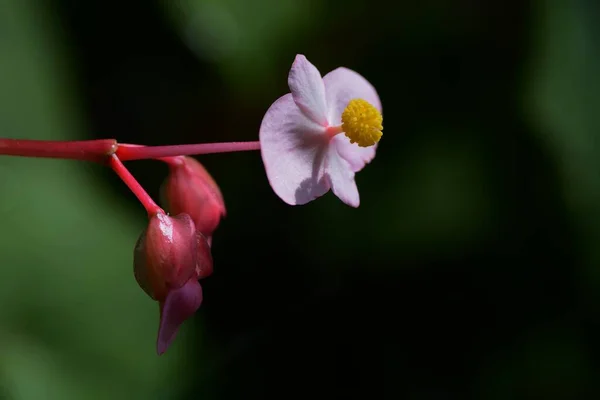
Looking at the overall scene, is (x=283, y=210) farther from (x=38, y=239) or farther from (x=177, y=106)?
(x=38, y=239)

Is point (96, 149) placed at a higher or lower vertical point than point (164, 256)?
higher

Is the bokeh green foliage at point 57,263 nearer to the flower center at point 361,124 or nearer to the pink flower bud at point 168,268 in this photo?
the pink flower bud at point 168,268

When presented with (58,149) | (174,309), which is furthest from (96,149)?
(174,309)

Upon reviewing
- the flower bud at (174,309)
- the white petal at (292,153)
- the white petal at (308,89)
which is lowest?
the flower bud at (174,309)

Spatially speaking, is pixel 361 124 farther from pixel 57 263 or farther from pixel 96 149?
pixel 57 263

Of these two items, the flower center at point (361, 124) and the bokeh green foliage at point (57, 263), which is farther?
the bokeh green foliage at point (57, 263)

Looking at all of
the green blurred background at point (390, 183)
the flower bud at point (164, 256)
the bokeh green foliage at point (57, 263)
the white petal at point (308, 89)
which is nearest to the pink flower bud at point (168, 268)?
the flower bud at point (164, 256)
